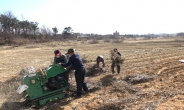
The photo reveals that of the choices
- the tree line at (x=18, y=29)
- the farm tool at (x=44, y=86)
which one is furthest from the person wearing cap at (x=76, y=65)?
the tree line at (x=18, y=29)

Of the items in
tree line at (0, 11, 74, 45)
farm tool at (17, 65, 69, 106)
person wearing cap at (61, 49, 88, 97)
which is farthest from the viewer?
tree line at (0, 11, 74, 45)

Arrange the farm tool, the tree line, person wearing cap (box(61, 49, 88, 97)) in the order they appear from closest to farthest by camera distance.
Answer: the farm tool, person wearing cap (box(61, 49, 88, 97)), the tree line

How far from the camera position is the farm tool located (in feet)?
21.0

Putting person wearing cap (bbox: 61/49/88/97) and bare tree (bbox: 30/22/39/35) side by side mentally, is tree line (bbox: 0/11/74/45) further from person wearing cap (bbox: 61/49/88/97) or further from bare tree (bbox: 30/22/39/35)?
person wearing cap (bbox: 61/49/88/97)

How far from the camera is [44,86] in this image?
6734 millimetres

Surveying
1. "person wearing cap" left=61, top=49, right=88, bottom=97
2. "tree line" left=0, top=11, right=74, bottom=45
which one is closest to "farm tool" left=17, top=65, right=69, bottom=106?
"person wearing cap" left=61, top=49, right=88, bottom=97

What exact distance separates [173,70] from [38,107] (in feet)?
21.4

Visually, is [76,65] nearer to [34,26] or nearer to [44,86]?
[44,86]

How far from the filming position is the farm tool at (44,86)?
640 centimetres

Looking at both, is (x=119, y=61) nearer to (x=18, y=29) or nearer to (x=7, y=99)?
(x=7, y=99)

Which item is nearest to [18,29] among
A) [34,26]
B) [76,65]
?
[34,26]

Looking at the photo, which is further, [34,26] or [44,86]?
[34,26]

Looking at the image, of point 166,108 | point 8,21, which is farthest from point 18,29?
point 166,108

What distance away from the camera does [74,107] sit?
20.7 ft
